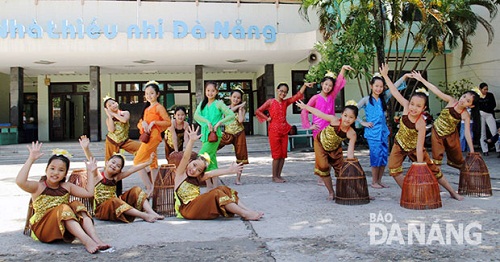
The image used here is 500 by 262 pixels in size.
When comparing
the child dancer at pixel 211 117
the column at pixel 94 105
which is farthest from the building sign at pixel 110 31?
the child dancer at pixel 211 117

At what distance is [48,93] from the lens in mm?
17219

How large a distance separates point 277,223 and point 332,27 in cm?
902

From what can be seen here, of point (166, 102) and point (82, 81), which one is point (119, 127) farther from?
point (82, 81)

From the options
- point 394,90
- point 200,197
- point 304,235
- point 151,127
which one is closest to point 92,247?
point 200,197

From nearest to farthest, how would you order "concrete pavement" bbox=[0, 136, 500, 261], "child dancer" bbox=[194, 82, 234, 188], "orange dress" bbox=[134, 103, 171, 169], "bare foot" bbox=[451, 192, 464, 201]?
"concrete pavement" bbox=[0, 136, 500, 261] < "bare foot" bbox=[451, 192, 464, 201] < "orange dress" bbox=[134, 103, 171, 169] < "child dancer" bbox=[194, 82, 234, 188]

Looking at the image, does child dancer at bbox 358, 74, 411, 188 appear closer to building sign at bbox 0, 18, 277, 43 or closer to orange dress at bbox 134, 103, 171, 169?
orange dress at bbox 134, 103, 171, 169

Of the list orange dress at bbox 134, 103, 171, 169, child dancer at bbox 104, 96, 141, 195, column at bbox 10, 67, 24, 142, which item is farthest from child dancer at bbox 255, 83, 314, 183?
column at bbox 10, 67, 24, 142

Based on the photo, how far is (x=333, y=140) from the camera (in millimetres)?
4586

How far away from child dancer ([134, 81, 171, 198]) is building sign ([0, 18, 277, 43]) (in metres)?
7.57

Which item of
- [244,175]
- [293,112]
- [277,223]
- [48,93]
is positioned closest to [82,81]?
[48,93]

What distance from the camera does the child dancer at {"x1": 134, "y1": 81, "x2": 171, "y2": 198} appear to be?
5223mm

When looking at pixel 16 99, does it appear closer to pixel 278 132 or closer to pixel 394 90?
pixel 278 132

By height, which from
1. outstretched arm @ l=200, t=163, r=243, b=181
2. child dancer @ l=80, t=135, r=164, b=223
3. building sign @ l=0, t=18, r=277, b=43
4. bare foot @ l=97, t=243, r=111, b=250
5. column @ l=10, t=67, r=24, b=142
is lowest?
bare foot @ l=97, t=243, r=111, b=250

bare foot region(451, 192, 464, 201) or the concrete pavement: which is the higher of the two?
bare foot region(451, 192, 464, 201)
